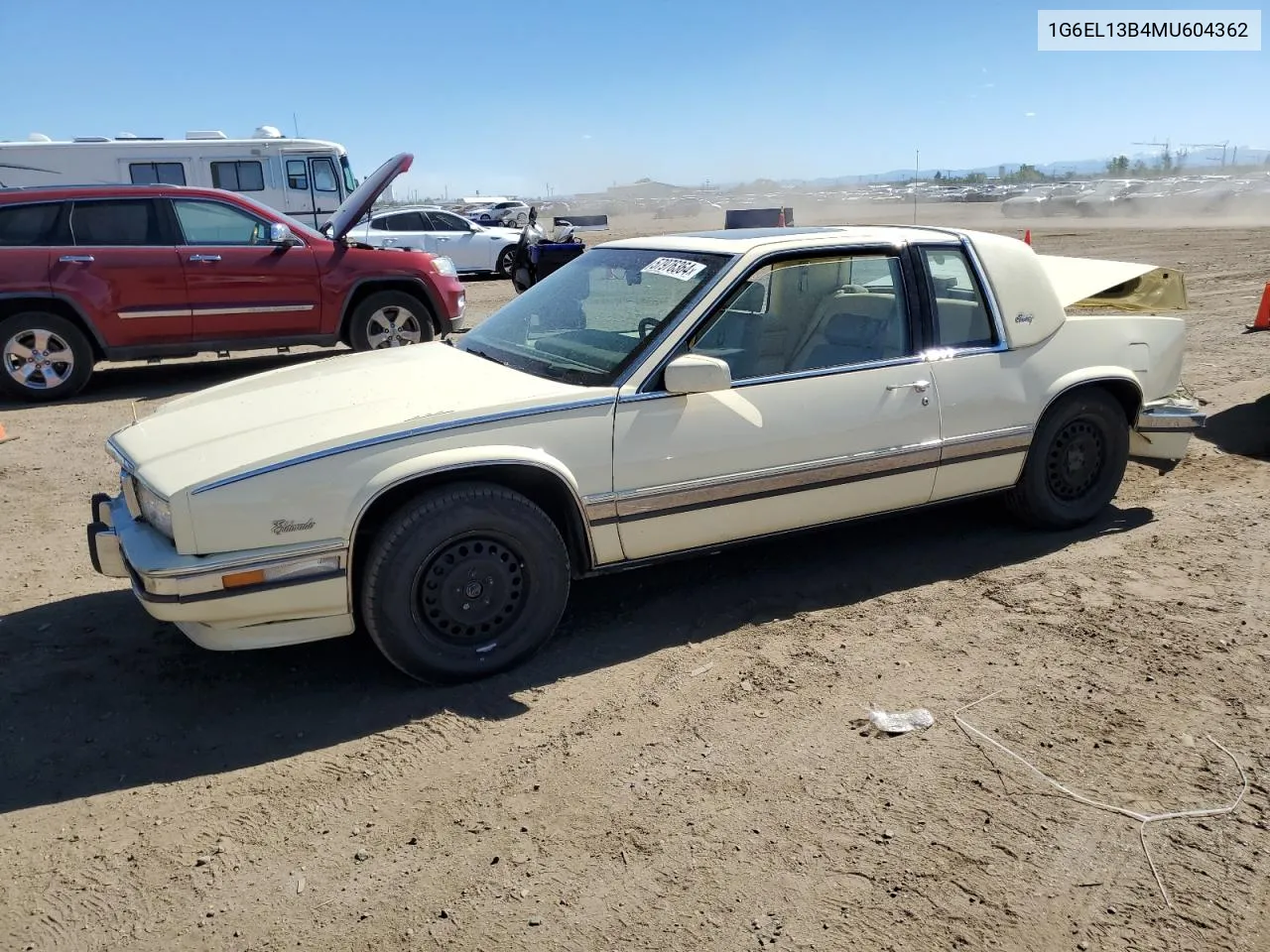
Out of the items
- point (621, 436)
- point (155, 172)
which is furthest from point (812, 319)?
point (155, 172)

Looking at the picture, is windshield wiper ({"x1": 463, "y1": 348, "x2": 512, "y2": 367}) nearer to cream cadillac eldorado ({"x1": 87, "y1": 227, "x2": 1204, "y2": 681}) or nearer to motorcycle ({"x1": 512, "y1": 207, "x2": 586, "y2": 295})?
cream cadillac eldorado ({"x1": 87, "y1": 227, "x2": 1204, "y2": 681})

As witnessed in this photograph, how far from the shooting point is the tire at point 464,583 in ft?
11.4

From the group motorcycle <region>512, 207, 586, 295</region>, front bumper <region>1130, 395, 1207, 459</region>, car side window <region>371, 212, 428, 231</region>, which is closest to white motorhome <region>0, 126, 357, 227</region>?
car side window <region>371, 212, 428, 231</region>

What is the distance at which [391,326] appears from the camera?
9.98 m

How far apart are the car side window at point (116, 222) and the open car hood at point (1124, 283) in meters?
7.60

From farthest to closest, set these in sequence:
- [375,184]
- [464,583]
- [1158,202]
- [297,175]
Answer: [1158,202] < [297,175] < [375,184] < [464,583]

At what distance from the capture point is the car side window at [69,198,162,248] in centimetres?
888

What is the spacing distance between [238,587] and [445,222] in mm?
Answer: 17999

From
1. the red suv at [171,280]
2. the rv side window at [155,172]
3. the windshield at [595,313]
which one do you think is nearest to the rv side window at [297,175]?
the rv side window at [155,172]

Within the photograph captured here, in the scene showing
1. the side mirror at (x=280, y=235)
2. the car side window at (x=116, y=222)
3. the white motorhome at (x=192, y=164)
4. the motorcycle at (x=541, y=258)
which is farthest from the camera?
the white motorhome at (x=192, y=164)

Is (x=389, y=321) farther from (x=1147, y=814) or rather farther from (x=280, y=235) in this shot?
(x=1147, y=814)

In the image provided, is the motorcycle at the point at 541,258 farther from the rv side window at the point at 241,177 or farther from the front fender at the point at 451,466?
the front fender at the point at 451,466

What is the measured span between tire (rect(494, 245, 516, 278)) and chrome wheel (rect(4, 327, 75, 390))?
11.8 meters

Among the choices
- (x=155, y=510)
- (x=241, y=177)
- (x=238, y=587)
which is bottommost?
(x=238, y=587)
